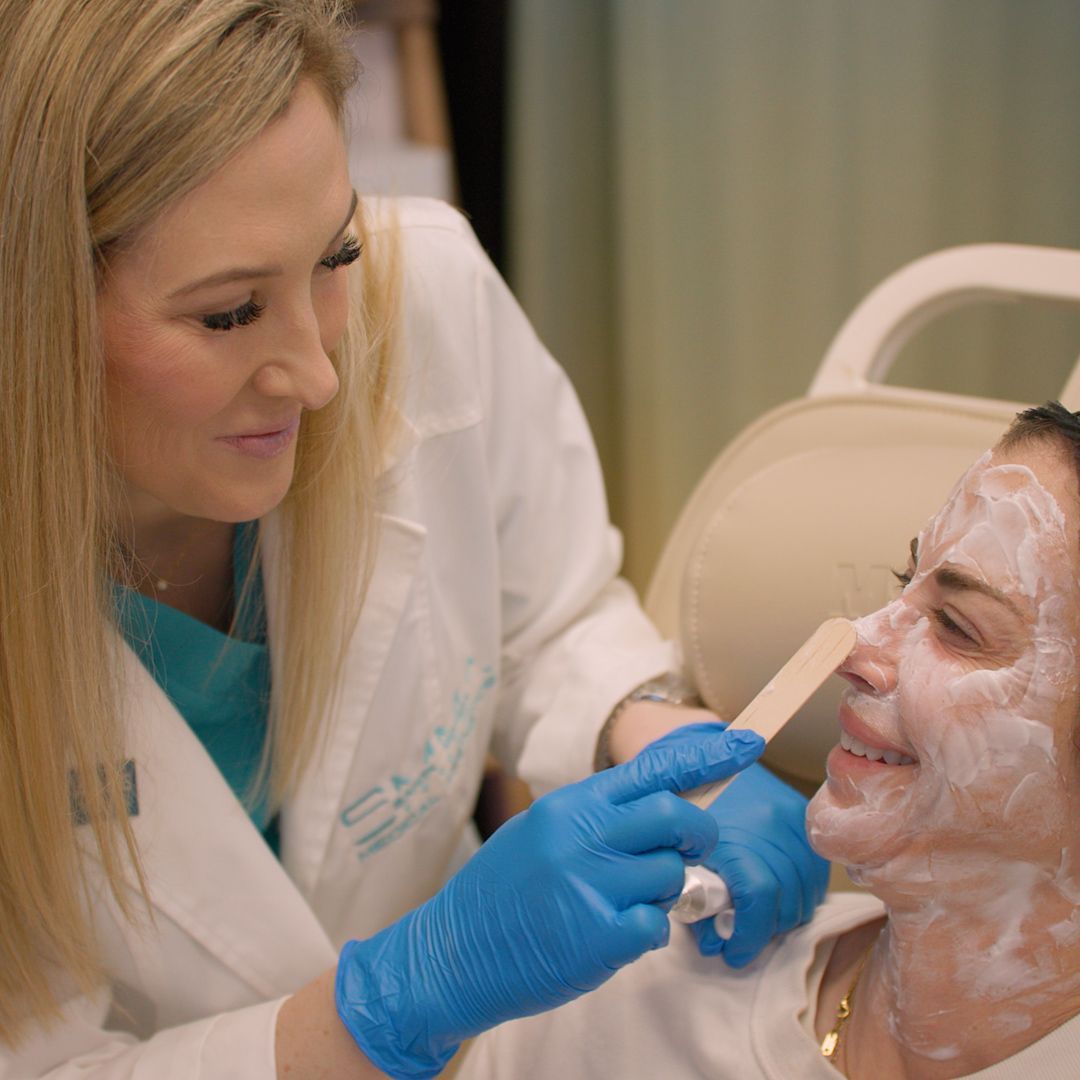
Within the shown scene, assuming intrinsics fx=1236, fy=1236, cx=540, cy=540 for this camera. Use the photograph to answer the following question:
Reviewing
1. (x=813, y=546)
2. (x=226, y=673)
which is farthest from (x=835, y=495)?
(x=226, y=673)

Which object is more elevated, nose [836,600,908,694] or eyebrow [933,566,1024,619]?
eyebrow [933,566,1024,619]

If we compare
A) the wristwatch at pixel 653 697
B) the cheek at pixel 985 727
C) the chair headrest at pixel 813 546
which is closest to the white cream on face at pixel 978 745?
the cheek at pixel 985 727

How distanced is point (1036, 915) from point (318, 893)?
705mm

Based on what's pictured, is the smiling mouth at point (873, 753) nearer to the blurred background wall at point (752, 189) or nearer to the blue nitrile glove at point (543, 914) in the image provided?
the blue nitrile glove at point (543, 914)

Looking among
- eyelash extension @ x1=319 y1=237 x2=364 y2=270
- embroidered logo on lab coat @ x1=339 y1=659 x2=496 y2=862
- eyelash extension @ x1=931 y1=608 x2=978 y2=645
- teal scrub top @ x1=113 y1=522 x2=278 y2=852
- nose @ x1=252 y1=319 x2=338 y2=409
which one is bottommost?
embroidered logo on lab coat @ x1=339 y1=659 x2=496 y2=862

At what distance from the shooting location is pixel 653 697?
129 centimetres

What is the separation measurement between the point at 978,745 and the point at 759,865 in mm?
246

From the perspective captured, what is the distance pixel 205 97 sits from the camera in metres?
0.82

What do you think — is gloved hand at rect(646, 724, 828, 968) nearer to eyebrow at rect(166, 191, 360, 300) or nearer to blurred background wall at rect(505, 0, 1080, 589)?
eyebrow at rect(166, 191, 360, 300)

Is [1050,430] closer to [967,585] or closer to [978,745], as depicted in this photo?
[967,585]

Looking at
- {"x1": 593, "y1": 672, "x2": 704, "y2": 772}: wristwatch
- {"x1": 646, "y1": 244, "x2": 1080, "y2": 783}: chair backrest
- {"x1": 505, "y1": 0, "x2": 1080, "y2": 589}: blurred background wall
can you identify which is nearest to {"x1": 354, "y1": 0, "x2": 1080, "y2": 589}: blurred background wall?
{"x1": 505, "y1": 0, "x2": 1080, "y2": 589}: blurred background wall

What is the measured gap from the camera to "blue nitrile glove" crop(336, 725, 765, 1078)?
874mm

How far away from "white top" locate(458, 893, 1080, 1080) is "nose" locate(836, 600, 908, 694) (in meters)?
0.26

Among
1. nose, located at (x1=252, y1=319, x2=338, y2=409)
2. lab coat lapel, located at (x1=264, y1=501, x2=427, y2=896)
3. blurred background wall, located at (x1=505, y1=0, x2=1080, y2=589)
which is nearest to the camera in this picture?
nose, located at (x1=252, y1=319, x2=338, y2=409)
